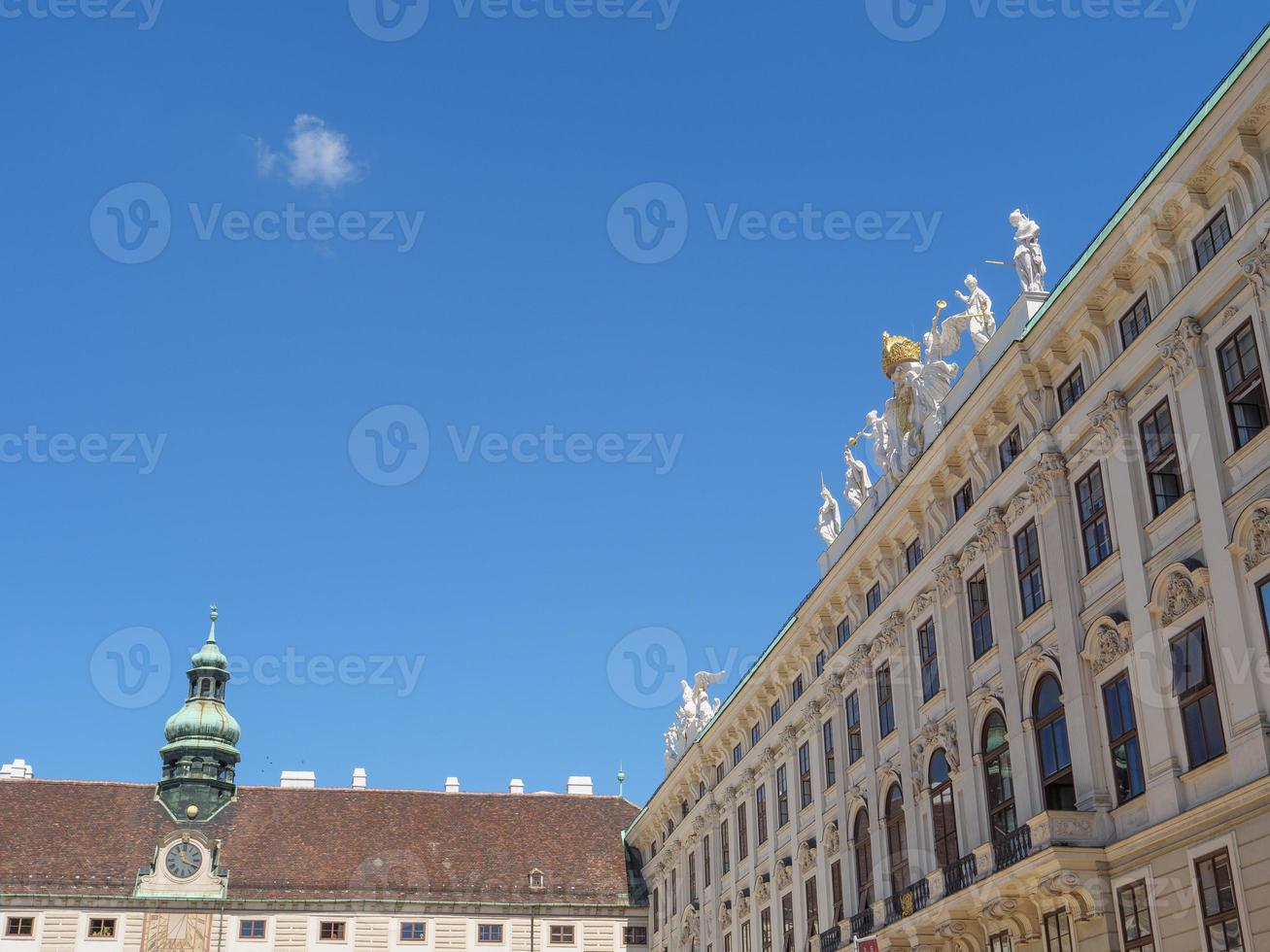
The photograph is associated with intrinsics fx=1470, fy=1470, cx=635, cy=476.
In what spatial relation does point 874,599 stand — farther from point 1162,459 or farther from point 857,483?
point 1162,459

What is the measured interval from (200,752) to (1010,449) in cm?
5944

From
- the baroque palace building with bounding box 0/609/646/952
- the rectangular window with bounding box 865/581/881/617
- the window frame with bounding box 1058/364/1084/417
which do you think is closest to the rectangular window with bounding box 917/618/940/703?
the rectangular window with bounding box 865/581/881/617

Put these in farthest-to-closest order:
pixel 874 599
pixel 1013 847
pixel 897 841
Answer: pixel 874 599, pixel 897 841, pixel 1013 847

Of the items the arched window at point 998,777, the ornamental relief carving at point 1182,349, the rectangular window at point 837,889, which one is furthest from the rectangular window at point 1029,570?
the rectangular window at point 837,889

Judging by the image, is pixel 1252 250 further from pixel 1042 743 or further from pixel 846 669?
pixel 846 669

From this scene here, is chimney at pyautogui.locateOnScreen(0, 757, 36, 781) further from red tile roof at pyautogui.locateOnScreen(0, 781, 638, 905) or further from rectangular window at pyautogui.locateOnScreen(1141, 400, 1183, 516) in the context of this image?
rectangular window at pyautogui.locateOnScreen(1141, 400, 1183, 516)

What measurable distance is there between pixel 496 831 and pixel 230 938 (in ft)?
51.0

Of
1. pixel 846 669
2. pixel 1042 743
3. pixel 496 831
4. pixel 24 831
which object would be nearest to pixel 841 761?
pixel 846 669

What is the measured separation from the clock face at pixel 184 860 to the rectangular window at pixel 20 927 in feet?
21.9

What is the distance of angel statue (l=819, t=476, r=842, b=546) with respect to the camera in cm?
4600

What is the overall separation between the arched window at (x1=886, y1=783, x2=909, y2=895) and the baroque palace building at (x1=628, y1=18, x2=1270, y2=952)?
9 cm

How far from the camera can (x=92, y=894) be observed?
71.7 metres

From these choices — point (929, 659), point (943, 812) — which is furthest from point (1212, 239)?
point (943, 812)

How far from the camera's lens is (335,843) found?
78000mm
